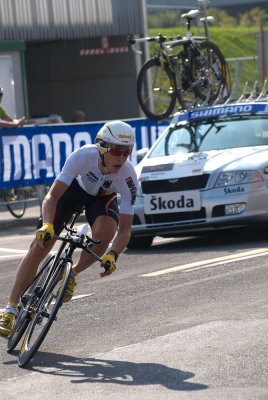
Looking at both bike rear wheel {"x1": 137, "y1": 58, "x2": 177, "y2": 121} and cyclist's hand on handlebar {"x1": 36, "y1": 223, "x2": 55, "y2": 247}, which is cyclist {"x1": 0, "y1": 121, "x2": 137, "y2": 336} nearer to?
cyclist's hand on handlebar {"x1": 36, "y1": 223, "x2": 55, "y2": 247}

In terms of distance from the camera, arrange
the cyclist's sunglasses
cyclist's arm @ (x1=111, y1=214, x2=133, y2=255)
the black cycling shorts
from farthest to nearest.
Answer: the black cycling shorts
cyclist's arm @ (x1=111, y1=214, x2=133, y2=255)
the cyclist's sunglasses

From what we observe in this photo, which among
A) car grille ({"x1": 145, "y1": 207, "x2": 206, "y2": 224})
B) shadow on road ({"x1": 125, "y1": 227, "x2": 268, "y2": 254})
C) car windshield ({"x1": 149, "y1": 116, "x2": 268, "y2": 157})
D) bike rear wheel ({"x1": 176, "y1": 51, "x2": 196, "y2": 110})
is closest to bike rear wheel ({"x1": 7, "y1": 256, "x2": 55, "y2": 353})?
shadow on road ({"x1": 125, "y1": 227, "x2": 268, "y2": 254})

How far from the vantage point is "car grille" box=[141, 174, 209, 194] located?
13.8 meters

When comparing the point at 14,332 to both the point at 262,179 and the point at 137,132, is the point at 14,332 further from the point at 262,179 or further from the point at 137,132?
the point at 137,132

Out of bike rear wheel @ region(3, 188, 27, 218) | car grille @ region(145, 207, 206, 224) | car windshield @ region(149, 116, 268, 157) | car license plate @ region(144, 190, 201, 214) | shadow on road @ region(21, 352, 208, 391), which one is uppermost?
car windshield @ region(149, 116, 268, 157)

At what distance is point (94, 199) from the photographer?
856cm

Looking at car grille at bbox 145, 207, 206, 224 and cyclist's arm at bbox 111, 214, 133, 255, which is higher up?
cyclist's arm at bbox 111, 214, 133, 255

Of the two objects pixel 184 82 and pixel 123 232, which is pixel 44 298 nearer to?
pixel 123 232

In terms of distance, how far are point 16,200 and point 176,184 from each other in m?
5.85

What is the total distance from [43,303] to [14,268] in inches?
197

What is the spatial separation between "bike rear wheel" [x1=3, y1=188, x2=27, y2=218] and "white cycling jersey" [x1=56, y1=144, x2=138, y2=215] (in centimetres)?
1052

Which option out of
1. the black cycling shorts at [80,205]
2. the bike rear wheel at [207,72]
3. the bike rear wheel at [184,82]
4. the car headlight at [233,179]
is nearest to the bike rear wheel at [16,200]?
the bike rear wheel at [184,82]

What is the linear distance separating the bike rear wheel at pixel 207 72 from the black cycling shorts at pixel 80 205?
8.59m

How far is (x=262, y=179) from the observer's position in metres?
13.8
